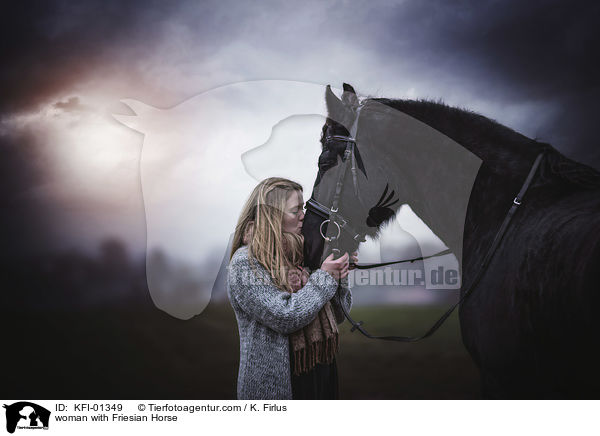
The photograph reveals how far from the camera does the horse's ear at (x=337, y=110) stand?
2.02 m

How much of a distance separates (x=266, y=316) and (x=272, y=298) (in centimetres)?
7

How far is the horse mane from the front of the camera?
5.19 feet

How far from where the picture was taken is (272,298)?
152cm

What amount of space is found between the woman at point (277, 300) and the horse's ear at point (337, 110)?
21.3 inches

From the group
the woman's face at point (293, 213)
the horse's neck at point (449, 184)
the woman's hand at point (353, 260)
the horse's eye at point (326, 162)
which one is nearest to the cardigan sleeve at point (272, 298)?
the woman's face at point (293, 213)

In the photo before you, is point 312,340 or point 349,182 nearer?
point 312,340

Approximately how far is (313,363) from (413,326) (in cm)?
141

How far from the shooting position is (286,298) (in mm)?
1555

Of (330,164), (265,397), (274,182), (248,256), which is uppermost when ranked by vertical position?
(330,164)

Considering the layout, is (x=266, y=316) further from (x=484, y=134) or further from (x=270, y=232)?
(x=484, y=134)

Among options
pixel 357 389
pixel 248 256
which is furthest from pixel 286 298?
pixel 357 389

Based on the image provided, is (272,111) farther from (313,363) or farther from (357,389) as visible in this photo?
(357,389)
